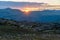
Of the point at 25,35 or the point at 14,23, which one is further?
the point at 14,23

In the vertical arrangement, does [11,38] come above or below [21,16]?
below

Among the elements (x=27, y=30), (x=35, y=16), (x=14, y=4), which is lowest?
(x=27, y=30)

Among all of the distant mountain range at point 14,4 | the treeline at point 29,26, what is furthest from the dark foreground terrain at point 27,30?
the distant mountain range at point 14,4

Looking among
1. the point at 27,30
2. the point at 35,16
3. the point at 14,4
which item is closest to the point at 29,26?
the point at 27,30

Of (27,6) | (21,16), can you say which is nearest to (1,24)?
(21,16)

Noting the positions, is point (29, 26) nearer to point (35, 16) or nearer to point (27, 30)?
point (27, 30)

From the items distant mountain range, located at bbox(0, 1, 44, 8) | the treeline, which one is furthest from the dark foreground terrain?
distant mountain range, located at bbox(0, 1, 44, 8)

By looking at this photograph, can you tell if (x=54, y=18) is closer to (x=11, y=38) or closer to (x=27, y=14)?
(x=27, y=14)

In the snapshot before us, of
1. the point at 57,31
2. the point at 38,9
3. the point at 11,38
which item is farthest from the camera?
the point at 38,9
